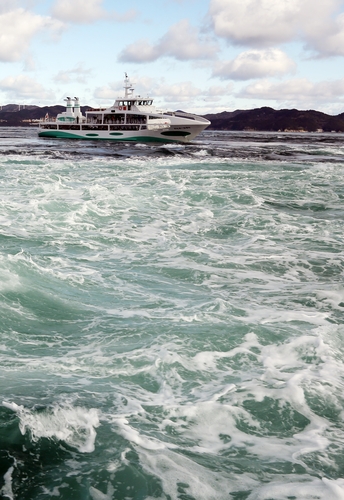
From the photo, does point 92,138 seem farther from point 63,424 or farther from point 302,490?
point 302,490

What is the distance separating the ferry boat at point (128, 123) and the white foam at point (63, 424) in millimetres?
71299

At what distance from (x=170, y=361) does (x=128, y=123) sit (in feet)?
242

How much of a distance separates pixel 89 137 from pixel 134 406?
78275mm

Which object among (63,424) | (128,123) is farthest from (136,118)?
(63,424)

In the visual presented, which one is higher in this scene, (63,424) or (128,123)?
(128,123)

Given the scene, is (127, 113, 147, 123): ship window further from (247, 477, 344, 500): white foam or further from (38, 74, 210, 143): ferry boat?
(247, 477, 344, 500): white foam

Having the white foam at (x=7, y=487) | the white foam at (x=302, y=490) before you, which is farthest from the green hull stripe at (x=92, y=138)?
the white foam at (x=7, y=487)

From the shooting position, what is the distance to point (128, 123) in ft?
254

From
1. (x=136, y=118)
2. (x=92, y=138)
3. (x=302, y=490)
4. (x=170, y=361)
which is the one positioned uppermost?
(x=136, y=118)

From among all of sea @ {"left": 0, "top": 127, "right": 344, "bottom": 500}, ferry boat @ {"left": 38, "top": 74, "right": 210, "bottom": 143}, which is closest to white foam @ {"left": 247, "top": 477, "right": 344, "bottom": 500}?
sea @ {"left": 0, "top": 127, "right": 344, "bottom": 500}

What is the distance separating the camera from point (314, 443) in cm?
532

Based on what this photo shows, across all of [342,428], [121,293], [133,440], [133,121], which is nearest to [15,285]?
[121,293]

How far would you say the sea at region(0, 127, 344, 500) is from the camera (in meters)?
4.83

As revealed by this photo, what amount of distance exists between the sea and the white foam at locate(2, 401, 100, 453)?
0.02 meters
